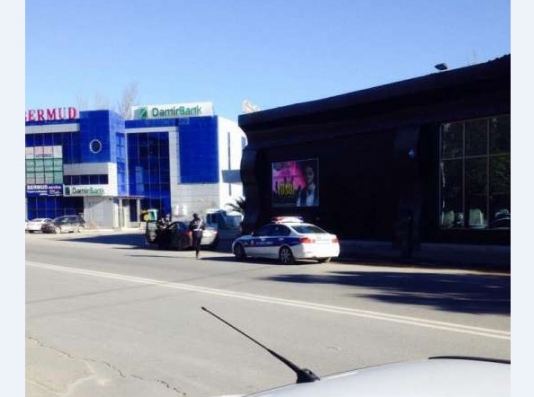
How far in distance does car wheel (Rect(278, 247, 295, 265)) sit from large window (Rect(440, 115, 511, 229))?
6.56 m

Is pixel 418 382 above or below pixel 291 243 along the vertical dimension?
above

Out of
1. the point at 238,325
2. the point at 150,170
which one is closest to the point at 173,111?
the point at 150,170

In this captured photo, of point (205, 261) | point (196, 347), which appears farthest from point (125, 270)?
point (196, 347)

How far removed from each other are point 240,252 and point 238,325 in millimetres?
11503

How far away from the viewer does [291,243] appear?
1784cm

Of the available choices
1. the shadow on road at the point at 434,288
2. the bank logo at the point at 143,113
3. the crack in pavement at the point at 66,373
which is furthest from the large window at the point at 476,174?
the bank logo at the point at 143,113

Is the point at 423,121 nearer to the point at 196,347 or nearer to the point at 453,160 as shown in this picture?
the point at 453,160

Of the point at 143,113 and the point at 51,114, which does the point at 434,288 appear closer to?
the point at 143,113

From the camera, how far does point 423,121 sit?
21.4 metres

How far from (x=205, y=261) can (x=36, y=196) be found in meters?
46.2

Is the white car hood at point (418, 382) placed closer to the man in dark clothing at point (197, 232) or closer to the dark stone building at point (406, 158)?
the dark stone building at point (406, 158)

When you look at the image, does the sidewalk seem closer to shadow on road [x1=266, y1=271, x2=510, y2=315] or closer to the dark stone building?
the dark stone building

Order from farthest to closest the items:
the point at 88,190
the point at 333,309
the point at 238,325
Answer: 1. the point at 88,190
2. the point at 333,309
3. the point at 238,325

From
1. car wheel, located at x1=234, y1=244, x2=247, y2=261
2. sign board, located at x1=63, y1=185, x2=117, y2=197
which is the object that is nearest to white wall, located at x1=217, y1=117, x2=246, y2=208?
sign board, located at x1=63, y1=185, x2=117, y2=197
